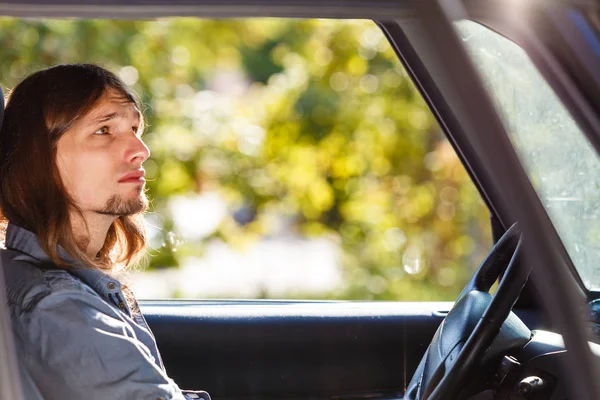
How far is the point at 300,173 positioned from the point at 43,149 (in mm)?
3409

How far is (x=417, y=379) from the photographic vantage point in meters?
2.10

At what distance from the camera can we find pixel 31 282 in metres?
1.57

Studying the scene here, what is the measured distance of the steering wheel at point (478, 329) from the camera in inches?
69.2

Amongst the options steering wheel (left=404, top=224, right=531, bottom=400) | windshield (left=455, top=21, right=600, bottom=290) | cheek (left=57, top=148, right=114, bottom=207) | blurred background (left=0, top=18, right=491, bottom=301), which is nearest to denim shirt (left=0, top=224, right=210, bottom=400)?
cheek (left=57, top=148, right=114, bottom=207)

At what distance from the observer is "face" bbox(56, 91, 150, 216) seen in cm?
178

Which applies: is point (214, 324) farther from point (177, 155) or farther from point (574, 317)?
point (177, 155)

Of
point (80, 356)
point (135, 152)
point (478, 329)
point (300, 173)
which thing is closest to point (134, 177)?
point (135, 152)

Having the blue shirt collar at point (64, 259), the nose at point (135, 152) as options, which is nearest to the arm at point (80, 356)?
the blue shirt collar at point (64, 259)

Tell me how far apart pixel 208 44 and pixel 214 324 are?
2.28 m

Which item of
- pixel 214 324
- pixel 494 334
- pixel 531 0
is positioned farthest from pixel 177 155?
pixel 531 0

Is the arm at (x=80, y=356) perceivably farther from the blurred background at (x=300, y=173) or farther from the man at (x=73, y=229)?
the blurred background at (x=300, y=173)

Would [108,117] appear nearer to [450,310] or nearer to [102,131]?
[102,131]

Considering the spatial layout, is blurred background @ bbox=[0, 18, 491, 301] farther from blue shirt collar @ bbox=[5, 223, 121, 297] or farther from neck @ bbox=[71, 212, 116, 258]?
blue shirt collar @ bbox=[5, 223, 121, 297]

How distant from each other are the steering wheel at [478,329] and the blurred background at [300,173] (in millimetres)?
2655
